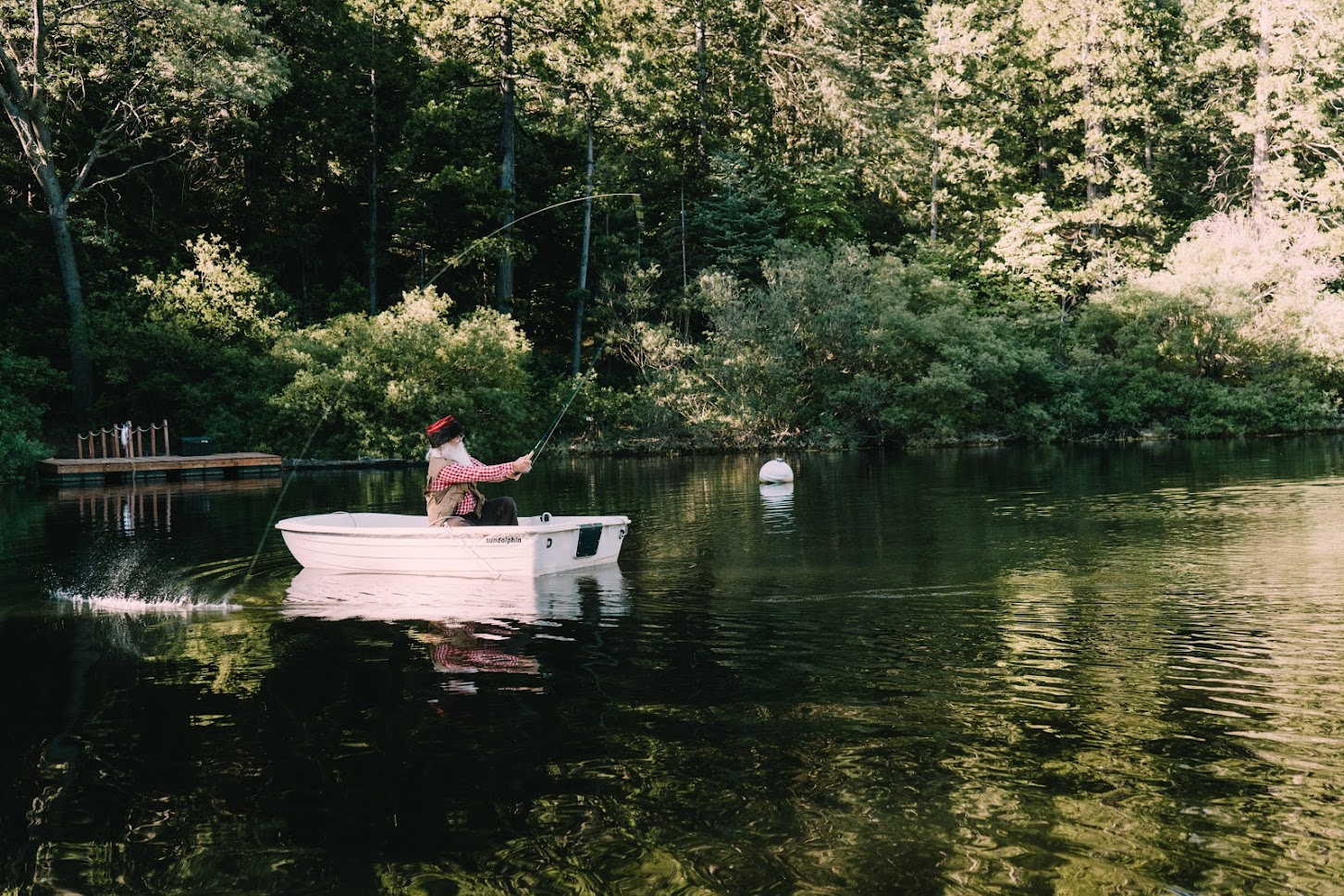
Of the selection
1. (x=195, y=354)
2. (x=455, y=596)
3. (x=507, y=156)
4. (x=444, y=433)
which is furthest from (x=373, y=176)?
(x=455, y=596)

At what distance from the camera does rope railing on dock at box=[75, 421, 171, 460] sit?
2916cm

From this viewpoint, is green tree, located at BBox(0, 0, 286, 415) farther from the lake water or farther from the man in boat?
the man in boat

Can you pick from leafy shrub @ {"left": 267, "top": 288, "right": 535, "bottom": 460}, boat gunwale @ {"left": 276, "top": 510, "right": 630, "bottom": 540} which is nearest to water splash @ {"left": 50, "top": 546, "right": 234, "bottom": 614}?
boat gunwale @ {"left": 276, "top": 510, "right": 630, "bottom": 540}

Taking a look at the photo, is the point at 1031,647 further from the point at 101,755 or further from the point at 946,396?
the point at 946,396

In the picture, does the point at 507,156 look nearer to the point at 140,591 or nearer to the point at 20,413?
the point at 20,413

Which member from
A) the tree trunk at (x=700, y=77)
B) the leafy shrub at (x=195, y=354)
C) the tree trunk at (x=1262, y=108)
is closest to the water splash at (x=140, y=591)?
the leafy shrub at (x=195, y=354)

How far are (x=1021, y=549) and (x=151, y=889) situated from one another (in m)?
10.5

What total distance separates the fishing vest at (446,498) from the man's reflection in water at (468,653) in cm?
256

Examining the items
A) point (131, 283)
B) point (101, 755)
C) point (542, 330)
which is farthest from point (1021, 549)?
point (542, 330)

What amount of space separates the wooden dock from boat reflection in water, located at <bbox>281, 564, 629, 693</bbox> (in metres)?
17.2

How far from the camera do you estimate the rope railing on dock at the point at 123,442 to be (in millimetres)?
29156

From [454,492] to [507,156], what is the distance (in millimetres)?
26682

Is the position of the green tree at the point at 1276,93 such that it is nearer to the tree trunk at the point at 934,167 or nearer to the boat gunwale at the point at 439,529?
the tree trunk at the point at 934,167

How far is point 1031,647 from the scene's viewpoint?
8281 mm
